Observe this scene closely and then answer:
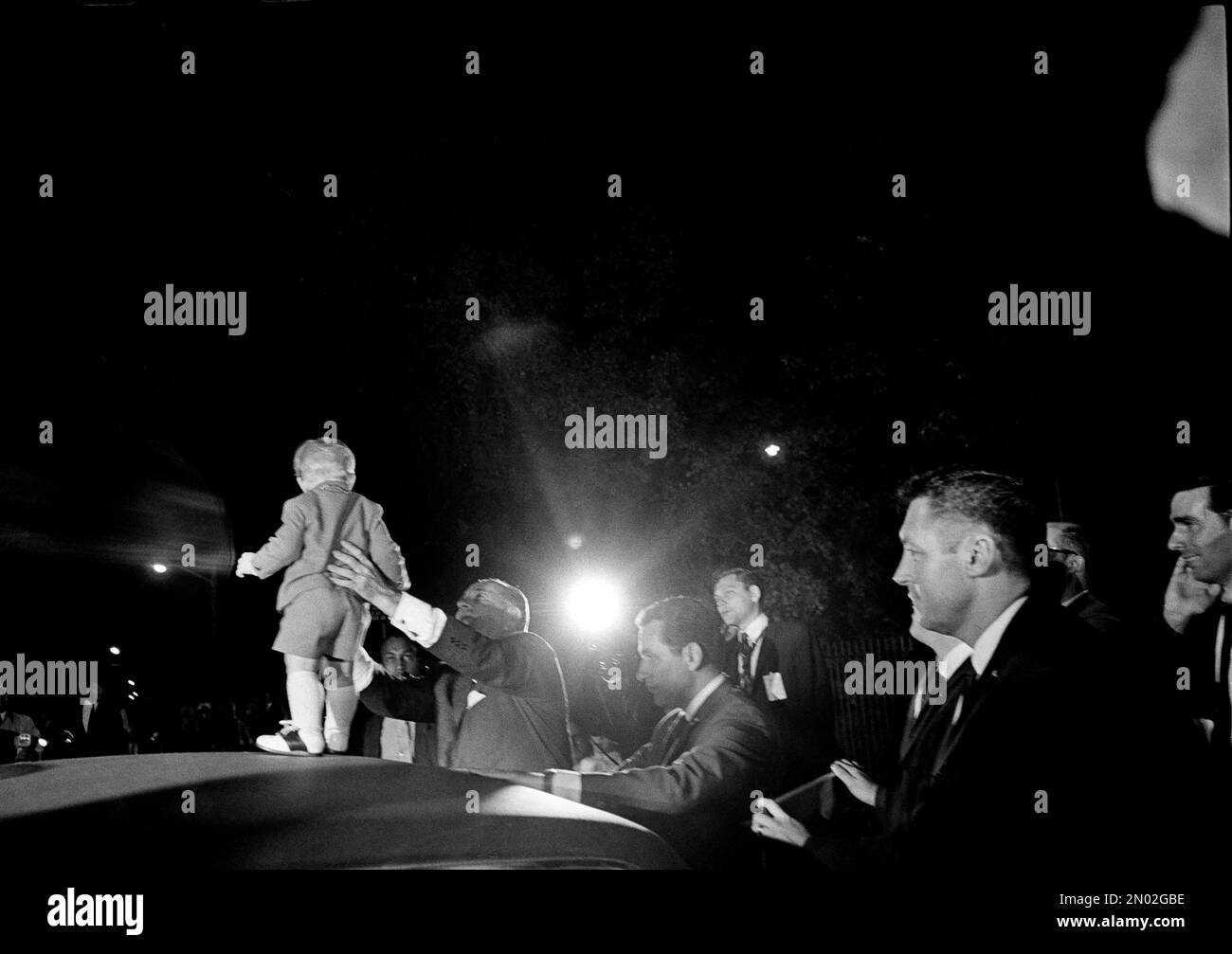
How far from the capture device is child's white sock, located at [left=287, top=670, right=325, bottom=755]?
4.73m

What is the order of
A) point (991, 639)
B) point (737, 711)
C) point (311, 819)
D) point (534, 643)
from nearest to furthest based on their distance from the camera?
point (311, 819) → point (991, 639) → point (737, 711) → point (534, 643)

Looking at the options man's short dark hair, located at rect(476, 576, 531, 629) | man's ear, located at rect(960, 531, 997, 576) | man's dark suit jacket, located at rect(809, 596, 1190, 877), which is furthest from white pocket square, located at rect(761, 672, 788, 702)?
man's short dark hair, located at rect(476, 576, 531, 629)

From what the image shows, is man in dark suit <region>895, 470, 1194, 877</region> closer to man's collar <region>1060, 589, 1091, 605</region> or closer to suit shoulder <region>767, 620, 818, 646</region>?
man's collar <region>1060, 589, 1091, 605</region>

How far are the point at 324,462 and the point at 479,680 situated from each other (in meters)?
0.99

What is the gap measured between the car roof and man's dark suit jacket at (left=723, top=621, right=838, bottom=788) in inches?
23.0

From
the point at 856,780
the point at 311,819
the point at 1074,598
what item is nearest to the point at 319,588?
the point at 311,819

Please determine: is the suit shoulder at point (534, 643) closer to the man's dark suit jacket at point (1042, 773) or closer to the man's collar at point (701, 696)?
the man's collar at point (701, 696)

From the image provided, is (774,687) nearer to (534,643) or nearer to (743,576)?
(743,576)

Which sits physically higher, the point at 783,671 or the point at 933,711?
the point at 783,671

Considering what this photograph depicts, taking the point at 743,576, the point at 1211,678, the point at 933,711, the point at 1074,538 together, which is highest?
the point at 1074,538

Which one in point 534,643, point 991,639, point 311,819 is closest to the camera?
point 311,819

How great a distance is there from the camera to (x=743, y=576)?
490 cm

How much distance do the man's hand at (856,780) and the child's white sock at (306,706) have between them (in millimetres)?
1868
